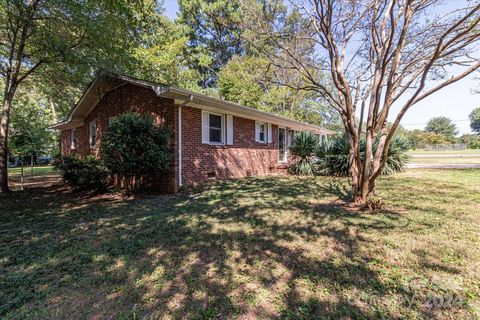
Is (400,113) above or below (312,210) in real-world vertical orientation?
above

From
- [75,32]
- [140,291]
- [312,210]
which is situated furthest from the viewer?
[75,32]

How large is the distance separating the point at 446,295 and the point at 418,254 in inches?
29.7

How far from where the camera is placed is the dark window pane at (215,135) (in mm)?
8964

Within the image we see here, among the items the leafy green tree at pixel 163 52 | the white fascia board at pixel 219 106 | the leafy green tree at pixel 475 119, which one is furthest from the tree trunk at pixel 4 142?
the leafy green tree at pixel 475 119

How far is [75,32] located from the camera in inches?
301

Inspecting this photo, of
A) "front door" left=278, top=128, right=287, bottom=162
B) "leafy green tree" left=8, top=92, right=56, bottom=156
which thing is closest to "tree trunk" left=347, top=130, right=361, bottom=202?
"front door" left=278, top=128, right=287, bottom=162

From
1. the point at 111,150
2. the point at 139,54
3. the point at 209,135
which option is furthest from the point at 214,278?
the point at 139,54

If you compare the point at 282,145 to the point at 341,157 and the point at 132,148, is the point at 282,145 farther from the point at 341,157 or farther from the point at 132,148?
the point at 132,148

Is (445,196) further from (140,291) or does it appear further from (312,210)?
(140,291)

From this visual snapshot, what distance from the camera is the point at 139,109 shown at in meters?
8.30

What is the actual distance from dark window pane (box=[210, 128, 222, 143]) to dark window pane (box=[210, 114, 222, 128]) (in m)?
0.16

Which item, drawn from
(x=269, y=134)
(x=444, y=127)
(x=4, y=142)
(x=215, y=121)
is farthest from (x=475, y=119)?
(x=4, y=142)

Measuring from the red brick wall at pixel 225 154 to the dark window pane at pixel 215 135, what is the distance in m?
0.31

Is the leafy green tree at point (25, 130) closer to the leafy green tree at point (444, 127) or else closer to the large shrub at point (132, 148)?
the large shrub at point (132, 148)
